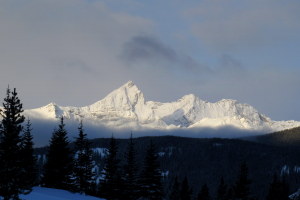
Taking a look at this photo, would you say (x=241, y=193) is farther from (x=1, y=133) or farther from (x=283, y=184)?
(x=1, y=133)

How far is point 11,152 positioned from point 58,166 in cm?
2737

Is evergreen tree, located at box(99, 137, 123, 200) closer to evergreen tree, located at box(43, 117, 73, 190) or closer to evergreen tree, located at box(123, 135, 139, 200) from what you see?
evergreen tree, located at box(123, 135, 139, 200)

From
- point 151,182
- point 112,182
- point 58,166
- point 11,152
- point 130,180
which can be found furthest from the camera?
point 112,182

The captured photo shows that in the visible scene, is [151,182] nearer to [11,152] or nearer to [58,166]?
[58,166]

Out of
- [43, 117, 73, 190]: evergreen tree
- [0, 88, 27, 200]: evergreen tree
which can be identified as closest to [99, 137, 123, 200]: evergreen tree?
[43, 117, 73, 190]: evergreen tree

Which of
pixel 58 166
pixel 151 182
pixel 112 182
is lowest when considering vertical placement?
pixel 112 182

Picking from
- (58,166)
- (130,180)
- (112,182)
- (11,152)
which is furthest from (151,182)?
(11,152)

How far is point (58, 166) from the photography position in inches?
2381

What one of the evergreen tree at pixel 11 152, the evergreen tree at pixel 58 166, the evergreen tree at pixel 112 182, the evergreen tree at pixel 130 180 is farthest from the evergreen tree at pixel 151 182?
the evergreen tree at pixel 11 152

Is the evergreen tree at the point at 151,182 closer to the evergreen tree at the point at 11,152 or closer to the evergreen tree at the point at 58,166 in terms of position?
the evergreen tree at the point at 58,166

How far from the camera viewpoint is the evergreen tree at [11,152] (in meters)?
33.0

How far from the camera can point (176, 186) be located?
111438mm

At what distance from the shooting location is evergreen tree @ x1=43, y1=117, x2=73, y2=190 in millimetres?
59938

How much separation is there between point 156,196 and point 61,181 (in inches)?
441
